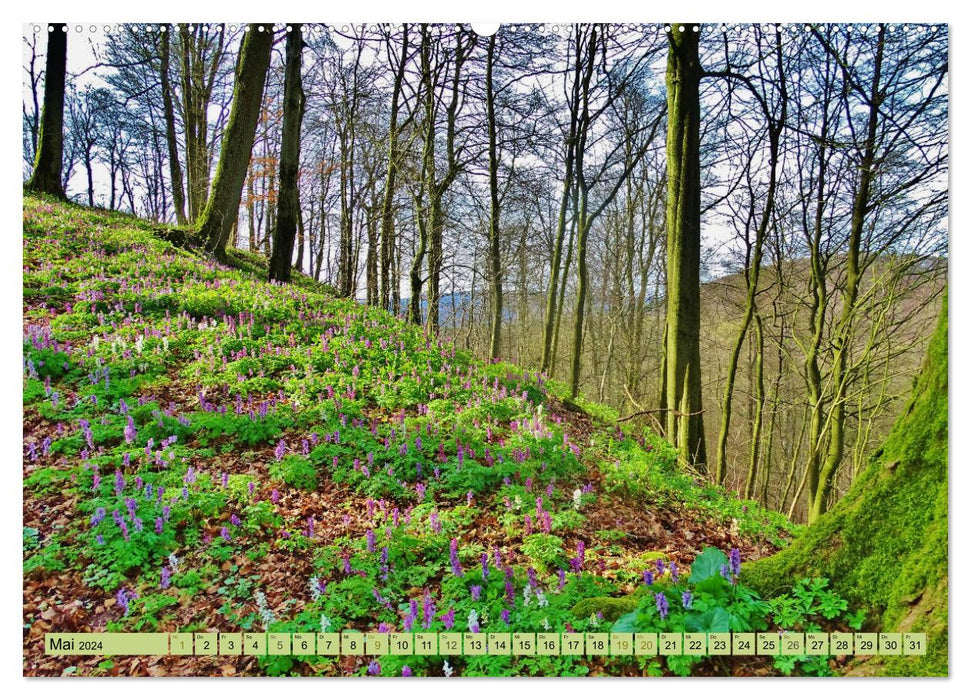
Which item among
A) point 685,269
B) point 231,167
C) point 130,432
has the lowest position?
point 130,432

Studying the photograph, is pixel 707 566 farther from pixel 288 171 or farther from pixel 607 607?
pixel 288 171

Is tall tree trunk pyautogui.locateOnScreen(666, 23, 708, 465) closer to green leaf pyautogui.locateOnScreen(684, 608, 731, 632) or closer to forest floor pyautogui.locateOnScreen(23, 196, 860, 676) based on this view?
forest floor pyautogui.locateOnScreen(23, 196, 860, 676)

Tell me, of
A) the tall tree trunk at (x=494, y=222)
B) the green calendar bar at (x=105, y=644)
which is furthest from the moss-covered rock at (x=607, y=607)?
the tall tree trunk at (x=494, y=222)

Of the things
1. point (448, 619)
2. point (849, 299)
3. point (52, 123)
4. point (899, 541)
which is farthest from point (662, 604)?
point (52, 123)

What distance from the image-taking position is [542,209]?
1164 cm

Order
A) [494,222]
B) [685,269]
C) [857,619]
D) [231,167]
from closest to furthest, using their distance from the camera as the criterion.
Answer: [857,619] → [685,269] → [231,167] → [494,222]

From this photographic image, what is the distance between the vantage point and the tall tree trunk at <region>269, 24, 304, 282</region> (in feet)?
27.6

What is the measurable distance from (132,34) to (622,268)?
12580mm

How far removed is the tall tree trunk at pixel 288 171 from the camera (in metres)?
8.42

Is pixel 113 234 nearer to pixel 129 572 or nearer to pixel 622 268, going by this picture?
pixel 129 572

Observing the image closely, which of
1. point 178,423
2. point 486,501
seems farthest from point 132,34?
point 486,501

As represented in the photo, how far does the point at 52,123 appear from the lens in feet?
16.2

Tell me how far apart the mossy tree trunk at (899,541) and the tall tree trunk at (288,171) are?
9128 mm

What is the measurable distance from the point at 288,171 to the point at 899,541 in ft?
32.3
